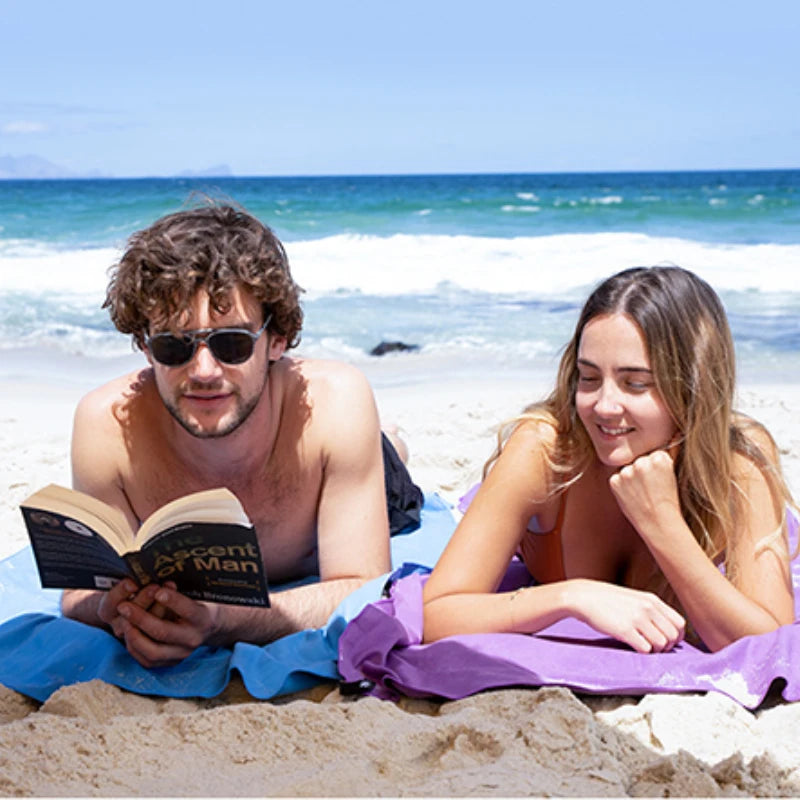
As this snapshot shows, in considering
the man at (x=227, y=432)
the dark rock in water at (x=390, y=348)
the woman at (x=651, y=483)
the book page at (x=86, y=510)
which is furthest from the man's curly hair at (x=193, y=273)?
the dark rock in water at (x=390, y=348)

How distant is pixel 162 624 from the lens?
2797mm

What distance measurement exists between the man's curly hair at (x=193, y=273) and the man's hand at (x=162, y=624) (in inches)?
29.2

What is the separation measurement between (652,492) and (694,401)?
275 millimetres

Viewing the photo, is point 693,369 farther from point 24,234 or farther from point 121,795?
point 24,234

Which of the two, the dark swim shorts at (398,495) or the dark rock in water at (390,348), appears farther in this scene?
the dark rock in water at (390,348)

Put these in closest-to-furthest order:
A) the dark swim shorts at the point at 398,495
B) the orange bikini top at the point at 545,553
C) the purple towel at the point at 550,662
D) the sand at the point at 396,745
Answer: the sand at the point at 396,745 < the purple towel at the point at 550,662 < the orange bikini top at the point at 545,553 < the dark swim shorts at the point at 398,495

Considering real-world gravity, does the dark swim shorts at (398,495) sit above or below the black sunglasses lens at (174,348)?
below

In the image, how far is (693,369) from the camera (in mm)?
2809

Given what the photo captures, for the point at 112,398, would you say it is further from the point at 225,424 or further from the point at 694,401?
the point at 694,401

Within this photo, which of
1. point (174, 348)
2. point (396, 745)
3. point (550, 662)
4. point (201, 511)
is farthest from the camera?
point (174, 348)

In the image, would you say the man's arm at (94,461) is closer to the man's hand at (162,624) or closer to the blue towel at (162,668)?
the blue towel at (162,668)

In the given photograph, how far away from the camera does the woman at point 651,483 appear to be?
9.09 ft

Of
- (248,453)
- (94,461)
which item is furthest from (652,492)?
(94,461)

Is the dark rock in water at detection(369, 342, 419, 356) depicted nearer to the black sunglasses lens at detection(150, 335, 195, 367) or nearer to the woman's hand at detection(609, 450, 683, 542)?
the black sunglasses lens at detection(150, 335, 195, 367)
